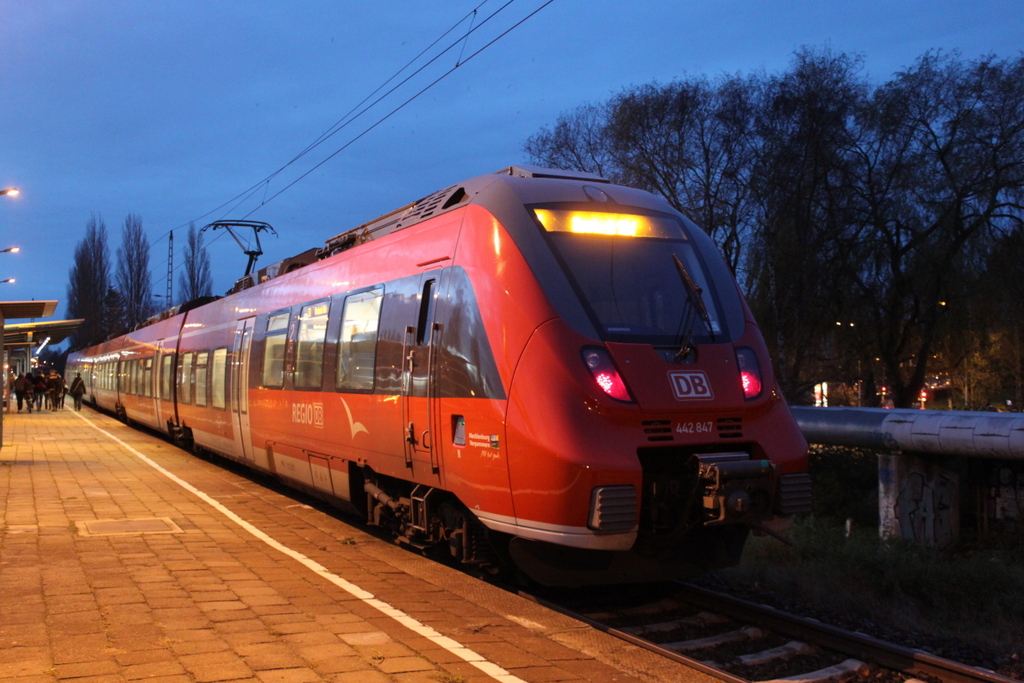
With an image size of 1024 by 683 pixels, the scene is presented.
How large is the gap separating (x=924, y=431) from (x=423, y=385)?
677cm

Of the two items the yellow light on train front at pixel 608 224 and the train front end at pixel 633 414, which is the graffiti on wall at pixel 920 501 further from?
the yellow light on train front at pixel 608 224

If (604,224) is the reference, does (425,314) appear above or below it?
below

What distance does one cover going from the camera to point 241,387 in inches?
520

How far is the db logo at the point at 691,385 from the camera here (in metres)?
6.17

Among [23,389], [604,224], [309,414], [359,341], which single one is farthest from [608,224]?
[23,389]

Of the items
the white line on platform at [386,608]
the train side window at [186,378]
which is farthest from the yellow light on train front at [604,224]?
the train side window at [186,378]

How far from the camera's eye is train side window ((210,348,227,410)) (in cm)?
1454

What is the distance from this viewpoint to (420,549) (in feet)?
28.3

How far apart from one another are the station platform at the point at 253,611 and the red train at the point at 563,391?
0.59m

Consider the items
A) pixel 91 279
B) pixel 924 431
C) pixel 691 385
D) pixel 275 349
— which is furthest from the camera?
pixel 91 279

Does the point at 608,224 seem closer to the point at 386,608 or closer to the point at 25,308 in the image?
the point at 386,608

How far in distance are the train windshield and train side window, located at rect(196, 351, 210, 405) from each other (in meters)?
11.1

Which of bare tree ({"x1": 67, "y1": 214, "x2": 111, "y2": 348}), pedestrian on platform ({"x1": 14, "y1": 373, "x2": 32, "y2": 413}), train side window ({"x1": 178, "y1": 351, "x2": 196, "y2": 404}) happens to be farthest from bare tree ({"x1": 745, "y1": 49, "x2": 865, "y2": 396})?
bare tree ({"x1": 67, "y1": 214, "x2": 111, "y2": 348})

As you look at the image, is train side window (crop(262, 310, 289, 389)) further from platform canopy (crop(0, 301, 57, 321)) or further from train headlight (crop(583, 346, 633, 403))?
platform canopy (crop(0, 301, 57, 321))
